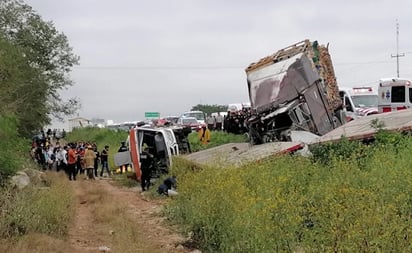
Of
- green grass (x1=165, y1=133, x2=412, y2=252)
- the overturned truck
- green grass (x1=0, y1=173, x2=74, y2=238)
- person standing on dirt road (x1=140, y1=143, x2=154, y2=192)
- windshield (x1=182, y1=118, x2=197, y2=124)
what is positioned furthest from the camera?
windshield (x1=182, y1=118, x2=197, y2=124)

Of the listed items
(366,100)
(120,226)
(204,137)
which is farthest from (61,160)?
(366,100)

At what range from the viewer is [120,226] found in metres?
12.5

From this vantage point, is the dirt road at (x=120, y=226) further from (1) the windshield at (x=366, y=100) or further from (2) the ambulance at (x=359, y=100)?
(1) the windshield at (x=366, y=100)

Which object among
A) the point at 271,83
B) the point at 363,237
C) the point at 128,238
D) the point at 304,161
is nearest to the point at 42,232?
the point at 128,238

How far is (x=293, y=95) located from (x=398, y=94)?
9.94 m

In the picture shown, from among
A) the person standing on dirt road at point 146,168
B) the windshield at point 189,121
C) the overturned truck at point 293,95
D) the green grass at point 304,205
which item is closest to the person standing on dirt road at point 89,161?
the person standing on dirt road at point 146,168

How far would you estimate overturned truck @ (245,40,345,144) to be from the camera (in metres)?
17.1

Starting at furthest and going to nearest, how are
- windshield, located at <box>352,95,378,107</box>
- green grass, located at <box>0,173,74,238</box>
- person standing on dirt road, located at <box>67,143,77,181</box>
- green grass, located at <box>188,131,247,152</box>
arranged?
windshield, located at <box>352,95,378,107</box>, green grass, located at <box>188,131,247,152</box>, person standing on dirt road, located at <box>67,143,77,181</box>, green grass, located at <box>0,173,74,238</box>

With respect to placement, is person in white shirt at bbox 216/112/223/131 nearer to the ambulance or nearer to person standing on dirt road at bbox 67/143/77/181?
the ambulance

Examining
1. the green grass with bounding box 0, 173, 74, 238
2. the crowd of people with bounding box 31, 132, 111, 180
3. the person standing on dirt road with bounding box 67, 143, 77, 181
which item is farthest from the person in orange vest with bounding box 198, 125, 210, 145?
the green grass with bounding box 0, 173, 74, 238

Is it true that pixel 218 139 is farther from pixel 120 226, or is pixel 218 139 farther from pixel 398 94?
pixel 120 226

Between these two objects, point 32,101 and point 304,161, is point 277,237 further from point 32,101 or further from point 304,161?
point 32,101

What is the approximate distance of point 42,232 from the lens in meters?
11.4

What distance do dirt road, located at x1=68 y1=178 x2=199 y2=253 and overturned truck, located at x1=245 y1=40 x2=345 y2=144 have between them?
373 cm
